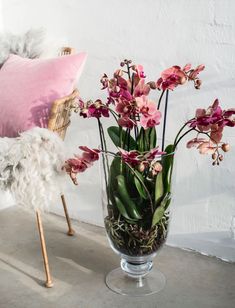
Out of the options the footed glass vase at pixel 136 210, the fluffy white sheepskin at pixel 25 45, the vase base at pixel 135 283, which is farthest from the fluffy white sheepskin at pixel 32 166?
the fluffy white sheepskin at pixel 25 45

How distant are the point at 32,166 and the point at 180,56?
0.70 metres

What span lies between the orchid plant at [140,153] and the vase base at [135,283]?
0.16 m

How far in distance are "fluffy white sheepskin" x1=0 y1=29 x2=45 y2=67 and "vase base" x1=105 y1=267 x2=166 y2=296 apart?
3.10 feet

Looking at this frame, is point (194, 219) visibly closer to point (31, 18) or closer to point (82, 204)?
point (82, 204)

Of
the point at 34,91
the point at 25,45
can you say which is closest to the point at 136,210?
the point at 34,91

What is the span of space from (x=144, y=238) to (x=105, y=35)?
0.89m

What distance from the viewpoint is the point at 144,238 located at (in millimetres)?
1510

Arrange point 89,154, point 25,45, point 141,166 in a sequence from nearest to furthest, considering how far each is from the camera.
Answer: point 141,166 < point 89,154 < point 25,45

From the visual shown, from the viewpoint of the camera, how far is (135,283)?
1.65 m

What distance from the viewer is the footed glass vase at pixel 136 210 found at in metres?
1.46

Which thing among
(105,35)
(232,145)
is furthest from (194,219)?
(105,35)

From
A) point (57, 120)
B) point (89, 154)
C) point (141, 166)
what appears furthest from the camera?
point (57, 120)

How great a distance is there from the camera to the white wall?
5.43 ft

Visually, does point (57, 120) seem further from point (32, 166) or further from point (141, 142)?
point (141, 142)
